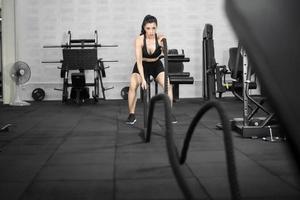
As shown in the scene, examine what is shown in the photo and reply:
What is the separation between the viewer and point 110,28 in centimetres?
930

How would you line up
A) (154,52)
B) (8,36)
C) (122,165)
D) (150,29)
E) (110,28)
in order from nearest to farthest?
(122,165) < (150,29) < (154,52) < (8,36) < (110,28)

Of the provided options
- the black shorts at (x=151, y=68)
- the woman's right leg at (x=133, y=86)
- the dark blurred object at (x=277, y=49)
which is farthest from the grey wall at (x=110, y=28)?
the dark blurred object at (x=277, y=49)

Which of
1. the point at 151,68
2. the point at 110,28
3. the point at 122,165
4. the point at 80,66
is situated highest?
the point at 110,28

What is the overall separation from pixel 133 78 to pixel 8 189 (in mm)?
2835

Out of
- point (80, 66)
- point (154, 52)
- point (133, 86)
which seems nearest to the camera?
point (154, 52)

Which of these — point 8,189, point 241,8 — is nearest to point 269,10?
point 241,8

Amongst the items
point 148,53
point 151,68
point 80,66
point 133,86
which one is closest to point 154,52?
point 148,53

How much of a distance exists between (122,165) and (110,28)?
6629 mm

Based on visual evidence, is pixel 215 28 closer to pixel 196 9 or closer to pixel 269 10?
pixel 196 9

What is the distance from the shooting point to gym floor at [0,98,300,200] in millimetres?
2365

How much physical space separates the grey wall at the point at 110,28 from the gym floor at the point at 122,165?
4.21m

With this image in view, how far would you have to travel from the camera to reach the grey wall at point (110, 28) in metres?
9.27

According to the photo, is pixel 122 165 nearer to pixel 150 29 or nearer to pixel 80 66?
pixel 150 29

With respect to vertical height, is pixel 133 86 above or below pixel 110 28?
below
